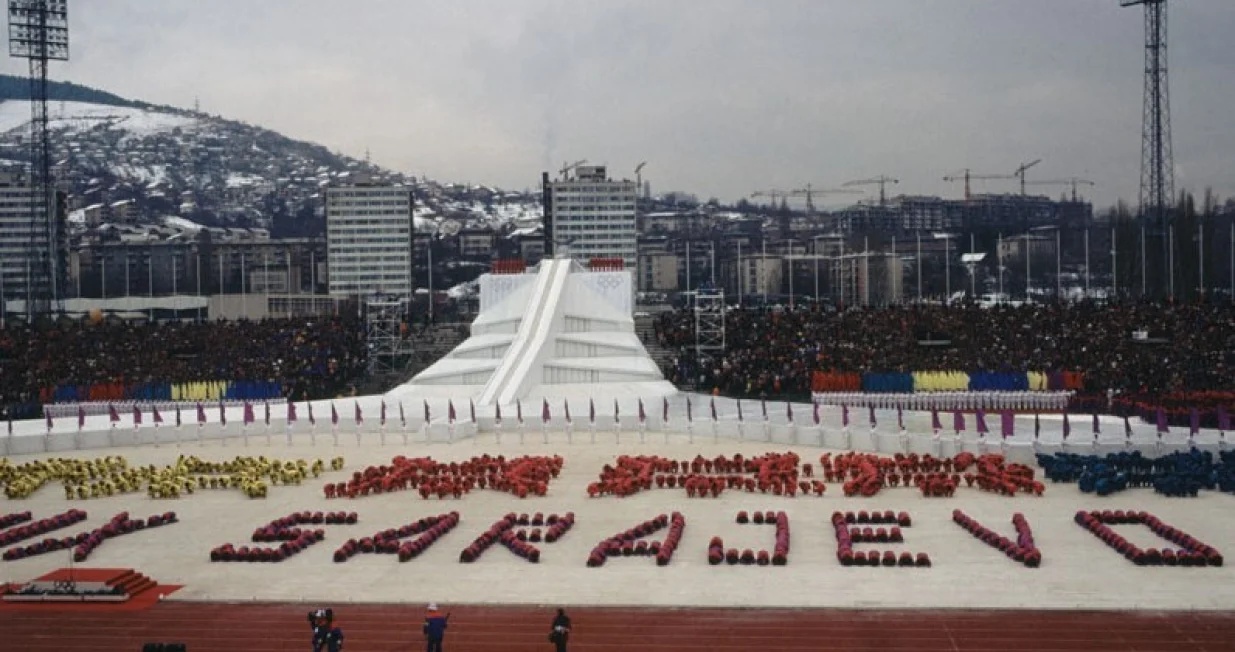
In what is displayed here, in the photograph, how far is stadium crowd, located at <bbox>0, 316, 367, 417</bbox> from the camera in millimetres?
64250

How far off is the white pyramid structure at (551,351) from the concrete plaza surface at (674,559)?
16.5 metres

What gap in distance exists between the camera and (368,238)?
163750 millimetres

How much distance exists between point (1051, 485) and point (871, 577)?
529 inches

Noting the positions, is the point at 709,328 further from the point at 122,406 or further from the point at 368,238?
the point at 368,238

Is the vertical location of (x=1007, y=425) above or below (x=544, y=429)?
above

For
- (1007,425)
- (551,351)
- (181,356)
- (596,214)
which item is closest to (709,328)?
(551,351)

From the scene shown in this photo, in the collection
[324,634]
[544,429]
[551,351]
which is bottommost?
[324,634]

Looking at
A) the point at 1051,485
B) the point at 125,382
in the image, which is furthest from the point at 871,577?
the point at 125,382

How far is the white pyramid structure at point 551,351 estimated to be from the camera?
56.8 m

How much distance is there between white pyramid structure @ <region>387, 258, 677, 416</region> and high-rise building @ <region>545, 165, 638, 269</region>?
303 ft

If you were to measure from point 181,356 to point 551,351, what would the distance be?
25135 mm

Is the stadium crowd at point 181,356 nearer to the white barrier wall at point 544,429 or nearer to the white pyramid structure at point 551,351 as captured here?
the white pyramid structure at point 551,351

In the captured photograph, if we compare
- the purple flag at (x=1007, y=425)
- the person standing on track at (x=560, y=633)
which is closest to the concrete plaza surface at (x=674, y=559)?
the person standing on track at (x=560, y=633)

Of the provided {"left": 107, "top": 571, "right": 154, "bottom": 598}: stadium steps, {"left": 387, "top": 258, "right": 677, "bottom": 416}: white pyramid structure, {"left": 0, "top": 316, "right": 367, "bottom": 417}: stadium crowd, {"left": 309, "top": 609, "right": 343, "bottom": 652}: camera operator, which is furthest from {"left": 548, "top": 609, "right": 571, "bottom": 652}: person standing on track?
{"left": 0, "top": 316, "right": 367, "bottom": 417}: stadium crowd
